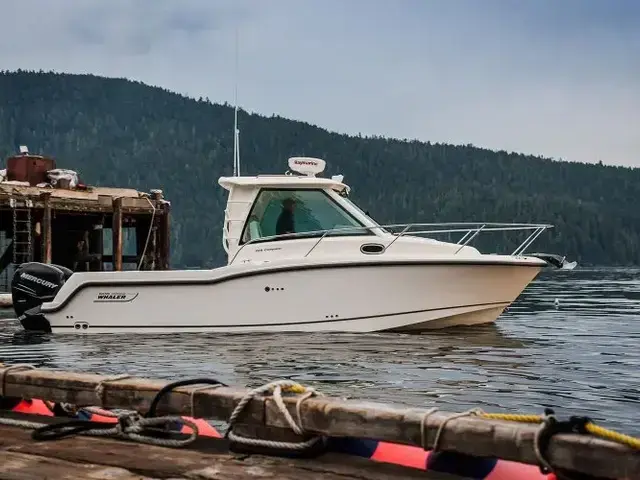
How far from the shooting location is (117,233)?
73.7 ft

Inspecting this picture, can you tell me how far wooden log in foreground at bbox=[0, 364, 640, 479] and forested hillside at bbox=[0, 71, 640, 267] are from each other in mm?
99888

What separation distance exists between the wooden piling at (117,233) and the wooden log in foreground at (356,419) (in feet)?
59.0

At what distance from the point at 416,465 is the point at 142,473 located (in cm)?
112

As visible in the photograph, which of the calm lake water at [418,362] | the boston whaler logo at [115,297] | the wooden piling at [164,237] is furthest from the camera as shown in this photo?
the wooden piling at [164,237]

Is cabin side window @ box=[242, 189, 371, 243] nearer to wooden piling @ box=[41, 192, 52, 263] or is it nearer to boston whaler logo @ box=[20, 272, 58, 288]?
boston whaler logo @ box=[20, 272, 58, 288]

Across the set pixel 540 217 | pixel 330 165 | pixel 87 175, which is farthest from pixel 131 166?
pixel 540 217

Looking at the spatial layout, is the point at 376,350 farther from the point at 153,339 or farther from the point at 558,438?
the point at 558,438

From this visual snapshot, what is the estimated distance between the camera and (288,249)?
1257cm

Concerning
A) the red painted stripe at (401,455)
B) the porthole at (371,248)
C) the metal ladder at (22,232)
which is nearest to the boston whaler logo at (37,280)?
the porthole at (371,248)

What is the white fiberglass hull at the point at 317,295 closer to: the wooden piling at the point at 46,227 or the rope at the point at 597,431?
the rope at the point at 597,431

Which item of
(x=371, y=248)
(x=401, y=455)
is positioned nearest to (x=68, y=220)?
(x=371, y=248)

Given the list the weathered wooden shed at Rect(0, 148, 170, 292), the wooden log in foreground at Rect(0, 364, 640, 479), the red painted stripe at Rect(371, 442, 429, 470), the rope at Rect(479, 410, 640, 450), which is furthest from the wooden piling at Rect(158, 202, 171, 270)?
the rope at Rect(479, 410, 640, 450)

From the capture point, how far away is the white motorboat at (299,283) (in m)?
11.9

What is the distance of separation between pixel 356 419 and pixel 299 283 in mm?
8348
